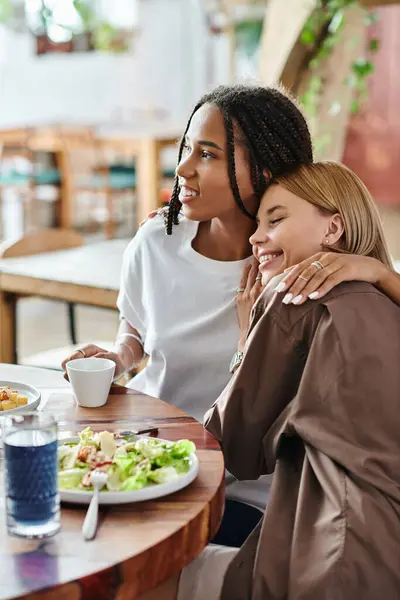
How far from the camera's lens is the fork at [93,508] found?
88 cm

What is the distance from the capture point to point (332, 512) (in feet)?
3.56

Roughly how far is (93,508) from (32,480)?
0.08 meters

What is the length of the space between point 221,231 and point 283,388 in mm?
560

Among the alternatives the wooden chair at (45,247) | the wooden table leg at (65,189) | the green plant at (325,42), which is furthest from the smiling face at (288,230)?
the wooden table leg at (65,189)

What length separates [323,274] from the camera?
1195 millimetres

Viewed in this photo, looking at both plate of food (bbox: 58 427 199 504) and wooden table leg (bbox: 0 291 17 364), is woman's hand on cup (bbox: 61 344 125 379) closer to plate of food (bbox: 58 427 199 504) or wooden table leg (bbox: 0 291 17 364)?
plate of food (bbox: 58 427 199 504)

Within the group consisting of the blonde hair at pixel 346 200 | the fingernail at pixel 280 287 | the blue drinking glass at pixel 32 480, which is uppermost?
the blonde hair at pixel 346 200

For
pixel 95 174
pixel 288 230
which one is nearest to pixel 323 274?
pixel 288 230

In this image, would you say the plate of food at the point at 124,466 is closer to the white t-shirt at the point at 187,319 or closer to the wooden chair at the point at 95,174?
the white t-shirt at the point at 187,319

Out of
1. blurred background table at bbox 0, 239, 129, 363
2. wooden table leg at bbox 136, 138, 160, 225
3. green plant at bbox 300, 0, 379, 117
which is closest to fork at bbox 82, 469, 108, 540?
blurred background table at bbox 0, 239, 129, 363

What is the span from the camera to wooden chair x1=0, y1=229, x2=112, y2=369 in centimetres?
275

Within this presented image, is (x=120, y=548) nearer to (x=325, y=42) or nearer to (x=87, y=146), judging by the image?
(x=325, y=42)

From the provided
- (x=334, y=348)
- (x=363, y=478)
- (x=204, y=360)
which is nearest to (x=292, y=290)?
(x=334, y=348)

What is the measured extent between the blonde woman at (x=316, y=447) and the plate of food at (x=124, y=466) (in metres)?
0.15
